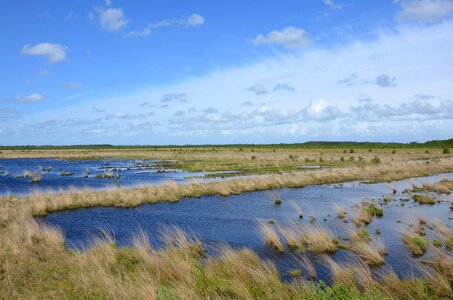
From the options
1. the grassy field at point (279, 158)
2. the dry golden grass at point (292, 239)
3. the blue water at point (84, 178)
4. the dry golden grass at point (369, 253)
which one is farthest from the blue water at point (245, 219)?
the grassy field at point (279, 158)

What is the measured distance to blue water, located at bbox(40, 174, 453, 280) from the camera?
16.2 metres

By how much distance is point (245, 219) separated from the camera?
2331cm

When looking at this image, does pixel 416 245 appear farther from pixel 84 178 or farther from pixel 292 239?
pixel 84 178

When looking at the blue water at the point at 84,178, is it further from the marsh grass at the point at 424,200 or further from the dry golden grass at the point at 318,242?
Answer: the dry golden grass at the point at 318,242

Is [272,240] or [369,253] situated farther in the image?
[272,240]

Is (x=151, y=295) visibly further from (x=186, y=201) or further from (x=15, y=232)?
(x=186, y=201)

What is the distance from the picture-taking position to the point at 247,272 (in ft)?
37.9

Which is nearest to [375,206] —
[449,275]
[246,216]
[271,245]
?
[246,216]

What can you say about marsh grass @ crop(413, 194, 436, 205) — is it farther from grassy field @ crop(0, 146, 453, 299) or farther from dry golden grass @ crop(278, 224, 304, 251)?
dry golden grass @ crop(278, 224, 304, 251)

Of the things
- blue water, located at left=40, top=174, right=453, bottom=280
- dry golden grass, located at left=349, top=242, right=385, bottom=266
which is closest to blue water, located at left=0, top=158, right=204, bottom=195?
blue water, located at left=40, top=174, right=453, bottom=280

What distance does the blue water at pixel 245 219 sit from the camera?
1618 centimetres

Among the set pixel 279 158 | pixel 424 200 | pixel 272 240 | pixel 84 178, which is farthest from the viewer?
pixel 279 158

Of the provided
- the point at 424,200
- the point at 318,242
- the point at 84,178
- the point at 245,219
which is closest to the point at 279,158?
the point at 84,178

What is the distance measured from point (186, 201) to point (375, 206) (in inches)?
543
